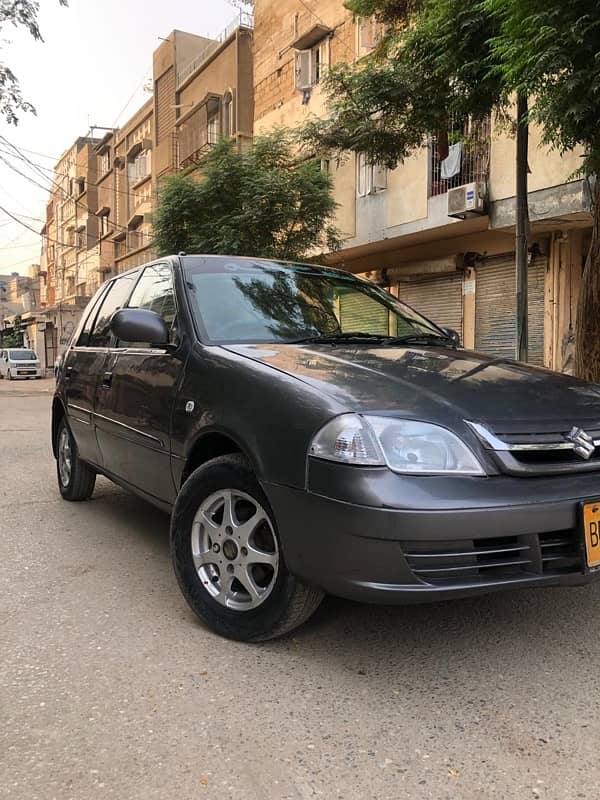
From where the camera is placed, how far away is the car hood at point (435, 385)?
8.28 feet

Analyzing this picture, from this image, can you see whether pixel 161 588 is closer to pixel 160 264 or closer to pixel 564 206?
pixel 160 264

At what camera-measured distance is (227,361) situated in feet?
10.0

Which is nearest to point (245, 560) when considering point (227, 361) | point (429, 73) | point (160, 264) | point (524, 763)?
point (227, 361)

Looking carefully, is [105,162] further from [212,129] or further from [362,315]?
[362,315]

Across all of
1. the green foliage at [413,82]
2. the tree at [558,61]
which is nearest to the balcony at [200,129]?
the green foliage at [413,82]

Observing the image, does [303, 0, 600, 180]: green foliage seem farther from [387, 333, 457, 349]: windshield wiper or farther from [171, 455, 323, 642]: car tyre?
[171, 455, 323, 642]: car tyre

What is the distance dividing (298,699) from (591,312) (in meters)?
5.33

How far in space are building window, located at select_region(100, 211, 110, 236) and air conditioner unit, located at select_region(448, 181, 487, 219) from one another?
28.6 metres

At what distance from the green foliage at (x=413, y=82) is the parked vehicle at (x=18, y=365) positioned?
2684 cm

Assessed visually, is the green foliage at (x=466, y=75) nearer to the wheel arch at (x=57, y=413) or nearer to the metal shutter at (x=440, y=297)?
the wheel arch at (x=57, y=413)

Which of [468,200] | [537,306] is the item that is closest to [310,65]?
[468,200]

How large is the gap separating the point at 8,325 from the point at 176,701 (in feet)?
186

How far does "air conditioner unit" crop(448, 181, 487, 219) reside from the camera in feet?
38.1

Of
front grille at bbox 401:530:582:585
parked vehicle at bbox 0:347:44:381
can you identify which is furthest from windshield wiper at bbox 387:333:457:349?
parked vehicle at bbox 0:347:44:381
